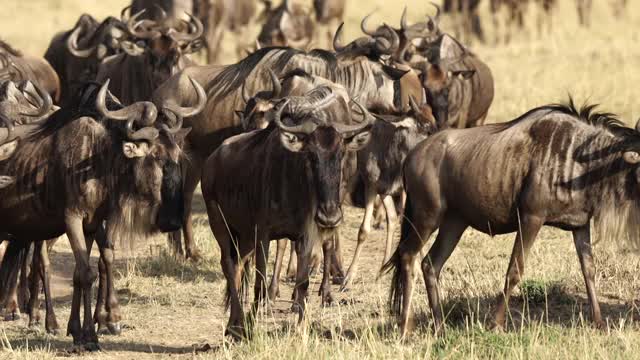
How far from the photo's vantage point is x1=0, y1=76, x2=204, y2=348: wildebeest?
792 centimetres

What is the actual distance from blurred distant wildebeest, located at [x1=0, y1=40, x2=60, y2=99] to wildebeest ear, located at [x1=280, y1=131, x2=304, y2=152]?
439cm

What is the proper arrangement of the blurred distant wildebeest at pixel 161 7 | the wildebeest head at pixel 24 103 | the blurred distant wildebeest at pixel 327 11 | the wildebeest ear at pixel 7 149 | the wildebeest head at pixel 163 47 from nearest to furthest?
the wildebeest ear at pixel 7 149 → the wildebeest head at pixel 24 103 → the wildebeest head at pixel 163 47 → the blurred distant wildebeest at pixel 161 7 → the blurred distant wildebeest at pixel 327 11

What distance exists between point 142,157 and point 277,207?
83 cm

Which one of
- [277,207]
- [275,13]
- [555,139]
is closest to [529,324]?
[555,139]

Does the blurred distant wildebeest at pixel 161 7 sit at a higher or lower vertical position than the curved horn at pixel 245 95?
higher

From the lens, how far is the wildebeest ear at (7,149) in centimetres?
823

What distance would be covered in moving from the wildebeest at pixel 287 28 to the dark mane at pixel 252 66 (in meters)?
7.99

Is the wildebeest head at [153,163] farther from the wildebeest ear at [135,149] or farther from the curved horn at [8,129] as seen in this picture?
the curved horn at [8,129]

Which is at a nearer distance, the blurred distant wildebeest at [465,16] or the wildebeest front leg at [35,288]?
the wildebeest front leg at [35,288]

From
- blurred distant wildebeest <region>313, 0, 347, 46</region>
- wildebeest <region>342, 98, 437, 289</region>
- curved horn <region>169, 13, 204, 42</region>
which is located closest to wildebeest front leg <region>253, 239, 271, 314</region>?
wildebeest <region>342, 98, 437, 289</region>

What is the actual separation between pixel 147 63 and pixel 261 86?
96.7 inches

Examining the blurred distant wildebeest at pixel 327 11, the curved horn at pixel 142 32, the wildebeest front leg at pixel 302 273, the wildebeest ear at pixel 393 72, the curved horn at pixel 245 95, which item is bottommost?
the wildebeest front leg at pixel 302 273

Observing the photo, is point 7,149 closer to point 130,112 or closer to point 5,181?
point 5,181

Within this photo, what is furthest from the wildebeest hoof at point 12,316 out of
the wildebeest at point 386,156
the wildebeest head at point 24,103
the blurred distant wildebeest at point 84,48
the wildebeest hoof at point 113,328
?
the blurred distant wildebeest at point 84,48
